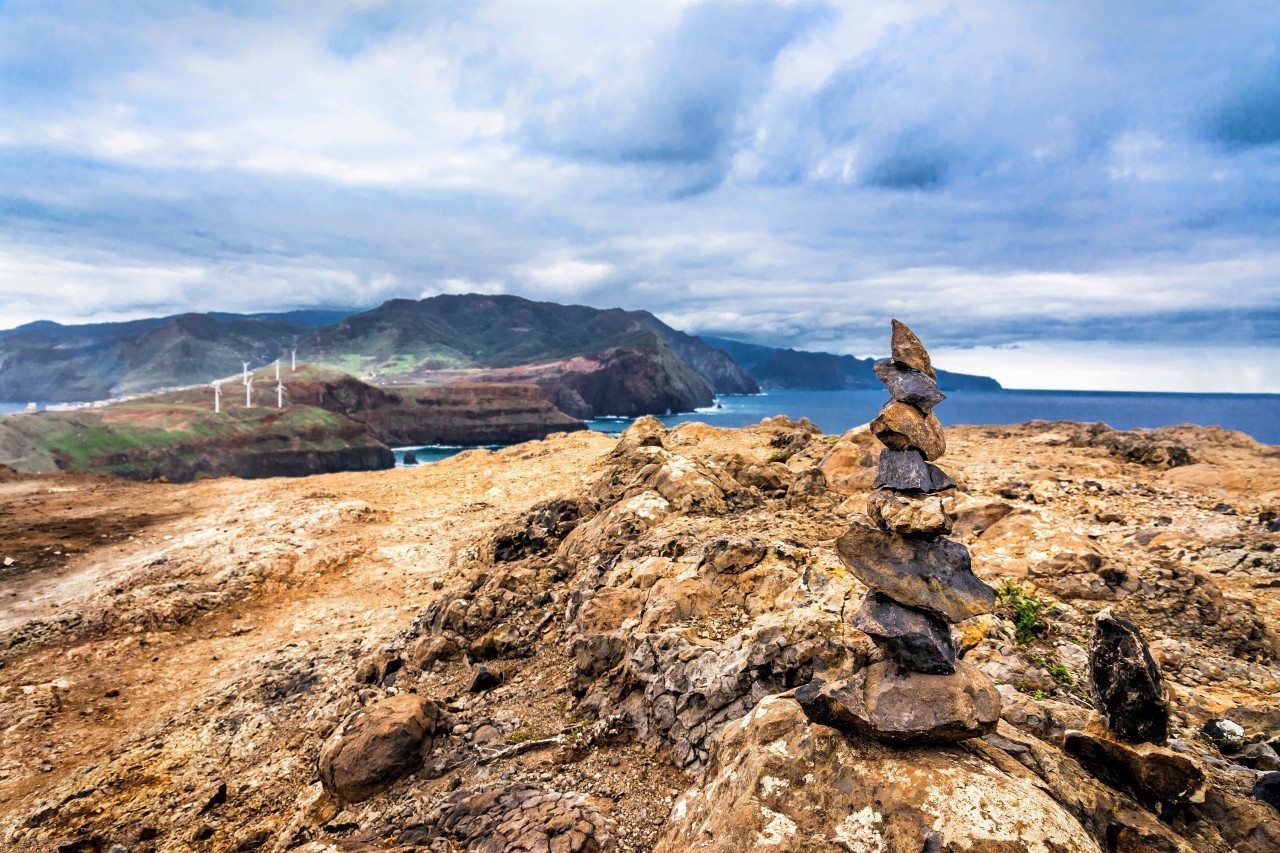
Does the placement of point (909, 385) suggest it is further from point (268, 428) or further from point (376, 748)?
point (268, 428)

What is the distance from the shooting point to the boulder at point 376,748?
7.16 meters

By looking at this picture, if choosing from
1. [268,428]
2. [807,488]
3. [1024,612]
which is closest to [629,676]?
[1024,612]

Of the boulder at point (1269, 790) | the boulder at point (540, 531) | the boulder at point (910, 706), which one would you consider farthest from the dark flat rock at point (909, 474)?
the boulder at point (540, 531)

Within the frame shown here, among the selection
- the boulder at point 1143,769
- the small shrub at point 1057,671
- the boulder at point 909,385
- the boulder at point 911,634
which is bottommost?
A: the small shrub at point 1057,671

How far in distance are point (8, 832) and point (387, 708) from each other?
5406mm

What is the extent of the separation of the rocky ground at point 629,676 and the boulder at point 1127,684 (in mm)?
322

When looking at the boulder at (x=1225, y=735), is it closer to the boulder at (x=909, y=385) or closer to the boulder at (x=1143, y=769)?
the boulder at (x=1143, y=769)

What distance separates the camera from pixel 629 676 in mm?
7824

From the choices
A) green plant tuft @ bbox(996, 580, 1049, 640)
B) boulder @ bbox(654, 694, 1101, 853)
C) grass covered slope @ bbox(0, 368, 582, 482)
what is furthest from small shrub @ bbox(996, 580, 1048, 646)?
grass covered slope @ bbox(0, 368, 582, 482)

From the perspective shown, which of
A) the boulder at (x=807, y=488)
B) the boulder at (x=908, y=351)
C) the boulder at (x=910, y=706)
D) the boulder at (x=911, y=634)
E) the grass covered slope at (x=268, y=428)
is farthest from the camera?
the grass covered slope at (x=268, y=428)

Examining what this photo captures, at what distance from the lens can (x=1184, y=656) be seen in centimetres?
794

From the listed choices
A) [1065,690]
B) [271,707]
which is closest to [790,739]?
[1065,690]

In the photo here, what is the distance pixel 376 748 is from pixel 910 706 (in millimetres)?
6418

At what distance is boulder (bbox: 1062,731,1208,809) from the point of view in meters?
4.84
